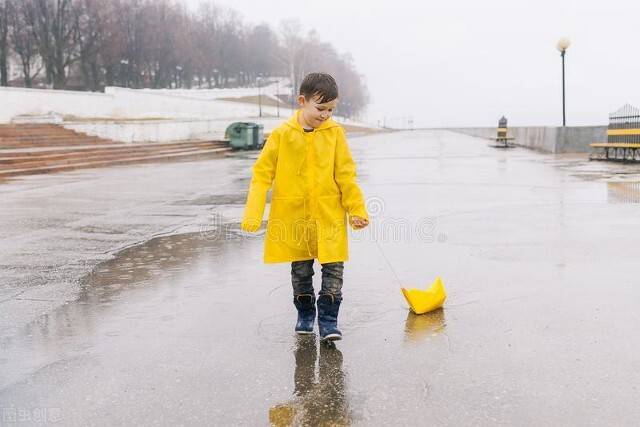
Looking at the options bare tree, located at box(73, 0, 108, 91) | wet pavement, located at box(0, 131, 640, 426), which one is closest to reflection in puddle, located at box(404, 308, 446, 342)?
wet pavement, located at box(0, 131, 640, 426)

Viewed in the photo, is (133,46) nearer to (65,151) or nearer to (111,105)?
(111,105)

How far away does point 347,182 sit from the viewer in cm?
363

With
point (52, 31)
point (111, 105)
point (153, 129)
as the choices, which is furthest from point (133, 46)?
point (153, 129)

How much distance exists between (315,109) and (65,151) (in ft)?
67.6

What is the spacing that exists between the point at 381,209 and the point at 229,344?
5810 millimetres

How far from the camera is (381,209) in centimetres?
912

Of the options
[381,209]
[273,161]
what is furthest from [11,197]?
[273,161]

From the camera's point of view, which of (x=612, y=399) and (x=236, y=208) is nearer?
(x=612, y=399)

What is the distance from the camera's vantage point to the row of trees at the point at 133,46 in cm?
6488

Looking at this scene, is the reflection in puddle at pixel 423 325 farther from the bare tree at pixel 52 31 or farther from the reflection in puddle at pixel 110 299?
the bare tree at pixel 52 31

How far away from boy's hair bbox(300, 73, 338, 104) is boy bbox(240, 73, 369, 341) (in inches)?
2.7

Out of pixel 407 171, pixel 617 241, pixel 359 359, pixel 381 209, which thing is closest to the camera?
pixel 359 359

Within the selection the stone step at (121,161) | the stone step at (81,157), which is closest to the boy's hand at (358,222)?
the stone step at (121,161)

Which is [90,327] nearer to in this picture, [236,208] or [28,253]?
[28,253]
